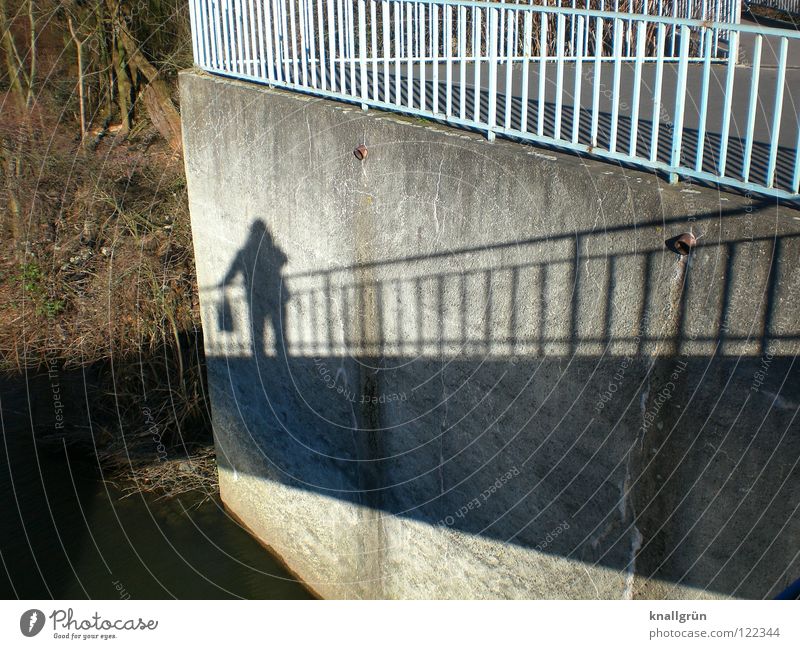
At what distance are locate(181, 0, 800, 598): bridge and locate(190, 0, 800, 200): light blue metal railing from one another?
35 millimetres

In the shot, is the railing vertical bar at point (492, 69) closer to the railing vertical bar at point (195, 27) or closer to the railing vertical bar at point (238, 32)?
the railing vertical bar at point (238, 32)

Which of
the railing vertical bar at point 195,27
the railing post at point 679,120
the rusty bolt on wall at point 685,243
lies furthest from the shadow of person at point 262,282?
the rusty bolt on wall at point 685,243

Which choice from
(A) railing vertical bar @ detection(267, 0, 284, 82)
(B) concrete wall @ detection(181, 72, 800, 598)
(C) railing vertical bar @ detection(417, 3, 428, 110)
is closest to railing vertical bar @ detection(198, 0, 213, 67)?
(B) concrete wall @ detection(181, 72, 800, 598)

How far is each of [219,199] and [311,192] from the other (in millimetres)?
1775

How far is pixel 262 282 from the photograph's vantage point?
780cm

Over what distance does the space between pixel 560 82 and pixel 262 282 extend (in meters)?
3.80

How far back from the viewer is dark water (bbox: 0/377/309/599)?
8812mm

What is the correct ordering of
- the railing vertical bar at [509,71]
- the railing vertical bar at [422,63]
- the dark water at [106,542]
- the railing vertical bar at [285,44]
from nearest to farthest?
the railing vertical bar at [509,71] < the railing vertical bar at [422,63] < the railing vertical bar at [285,44] < the dark water at [106,542]

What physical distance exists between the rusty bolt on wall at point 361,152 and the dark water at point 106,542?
4454 millimetres

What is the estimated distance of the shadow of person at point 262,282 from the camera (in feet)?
24.6

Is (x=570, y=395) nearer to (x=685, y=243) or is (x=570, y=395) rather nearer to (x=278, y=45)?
(x=685, y=243)

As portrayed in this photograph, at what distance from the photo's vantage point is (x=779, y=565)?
13.1 feet

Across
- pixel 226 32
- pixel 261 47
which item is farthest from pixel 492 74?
pixel 226 32

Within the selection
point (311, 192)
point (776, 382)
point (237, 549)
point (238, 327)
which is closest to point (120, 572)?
point (237, 549)
